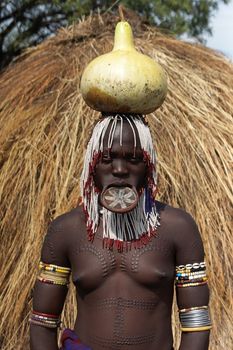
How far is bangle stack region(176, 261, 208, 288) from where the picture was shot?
91.9 inches

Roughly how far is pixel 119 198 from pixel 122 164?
12 centimetres

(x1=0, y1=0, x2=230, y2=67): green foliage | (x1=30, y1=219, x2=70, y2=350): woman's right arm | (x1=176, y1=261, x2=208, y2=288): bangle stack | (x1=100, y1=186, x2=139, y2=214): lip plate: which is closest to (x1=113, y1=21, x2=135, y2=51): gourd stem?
(x1=100, y1=186, x2=139, y2=214): lip plate

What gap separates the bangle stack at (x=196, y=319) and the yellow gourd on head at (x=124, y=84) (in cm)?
72

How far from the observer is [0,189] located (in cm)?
429

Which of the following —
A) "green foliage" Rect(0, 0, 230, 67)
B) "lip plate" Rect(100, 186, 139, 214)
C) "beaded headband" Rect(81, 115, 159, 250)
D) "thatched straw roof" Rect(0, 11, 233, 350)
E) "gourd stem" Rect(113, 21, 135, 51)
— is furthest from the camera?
"green foliage" Rect(0, 0, 230, 67)

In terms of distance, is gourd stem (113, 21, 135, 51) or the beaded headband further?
gourd stem (113, 21, 135, 51)

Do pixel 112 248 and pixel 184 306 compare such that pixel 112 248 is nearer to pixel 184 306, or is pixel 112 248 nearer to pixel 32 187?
pixel 184 306

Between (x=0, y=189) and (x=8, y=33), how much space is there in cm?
598

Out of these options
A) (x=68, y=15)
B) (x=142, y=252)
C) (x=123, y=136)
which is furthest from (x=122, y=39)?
(x=68, y=15)

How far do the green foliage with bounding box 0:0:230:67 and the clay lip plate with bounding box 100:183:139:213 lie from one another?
218 inches

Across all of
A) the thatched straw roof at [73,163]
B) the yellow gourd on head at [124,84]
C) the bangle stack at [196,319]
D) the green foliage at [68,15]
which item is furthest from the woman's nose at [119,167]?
the green foliage at [68,15]

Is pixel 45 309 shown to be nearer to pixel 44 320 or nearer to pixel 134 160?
pixel 44 320

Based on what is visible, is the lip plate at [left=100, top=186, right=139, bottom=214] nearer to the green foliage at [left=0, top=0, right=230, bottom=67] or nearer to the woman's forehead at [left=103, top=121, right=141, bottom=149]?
the woman's forehead at [left=103, top=121, right=141, bottom=149]

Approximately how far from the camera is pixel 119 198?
7.53ft
